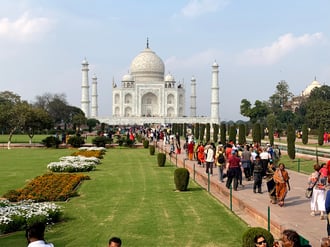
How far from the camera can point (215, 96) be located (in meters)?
60.3

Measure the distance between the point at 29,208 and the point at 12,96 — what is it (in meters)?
45.9

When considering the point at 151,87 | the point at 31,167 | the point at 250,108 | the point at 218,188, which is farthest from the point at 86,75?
the point at 218,188

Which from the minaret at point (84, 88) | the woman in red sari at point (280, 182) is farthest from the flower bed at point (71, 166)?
the minaret at point (84, 88)

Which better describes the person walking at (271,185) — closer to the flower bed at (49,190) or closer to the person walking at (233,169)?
the person walking at (233,169)

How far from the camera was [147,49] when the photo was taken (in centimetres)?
6725

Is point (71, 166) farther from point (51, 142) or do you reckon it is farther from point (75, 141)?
point (51, 142)

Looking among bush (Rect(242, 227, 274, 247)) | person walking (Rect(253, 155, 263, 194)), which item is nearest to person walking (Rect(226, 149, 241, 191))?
person walking (Rect(253, 155, 263, 194))

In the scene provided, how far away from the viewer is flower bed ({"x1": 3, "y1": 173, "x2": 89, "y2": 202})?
920 centimetres

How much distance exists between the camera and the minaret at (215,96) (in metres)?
59.5

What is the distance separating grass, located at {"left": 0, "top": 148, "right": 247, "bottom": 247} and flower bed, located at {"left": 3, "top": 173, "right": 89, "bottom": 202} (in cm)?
28

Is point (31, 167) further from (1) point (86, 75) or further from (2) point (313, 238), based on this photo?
(1) point (86, 75)

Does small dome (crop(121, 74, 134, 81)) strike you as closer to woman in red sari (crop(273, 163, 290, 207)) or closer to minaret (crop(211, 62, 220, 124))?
minaret (crop(211, 62, 220, 124))

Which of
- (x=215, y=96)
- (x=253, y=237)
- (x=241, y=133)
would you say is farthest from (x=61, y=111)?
(x=253, y=237)

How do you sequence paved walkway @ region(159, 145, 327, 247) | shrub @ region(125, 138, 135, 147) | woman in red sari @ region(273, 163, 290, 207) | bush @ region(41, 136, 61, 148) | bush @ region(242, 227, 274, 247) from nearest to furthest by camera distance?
bush @ region(242, 227, 274, 247), paved walkway @ region(159, 145, 327, 247), woman in red sari @ region(273, 163, 290, 207), bush @ region(41, 136, 61, 148), shrub @ region(125, 138, 135, 147)
